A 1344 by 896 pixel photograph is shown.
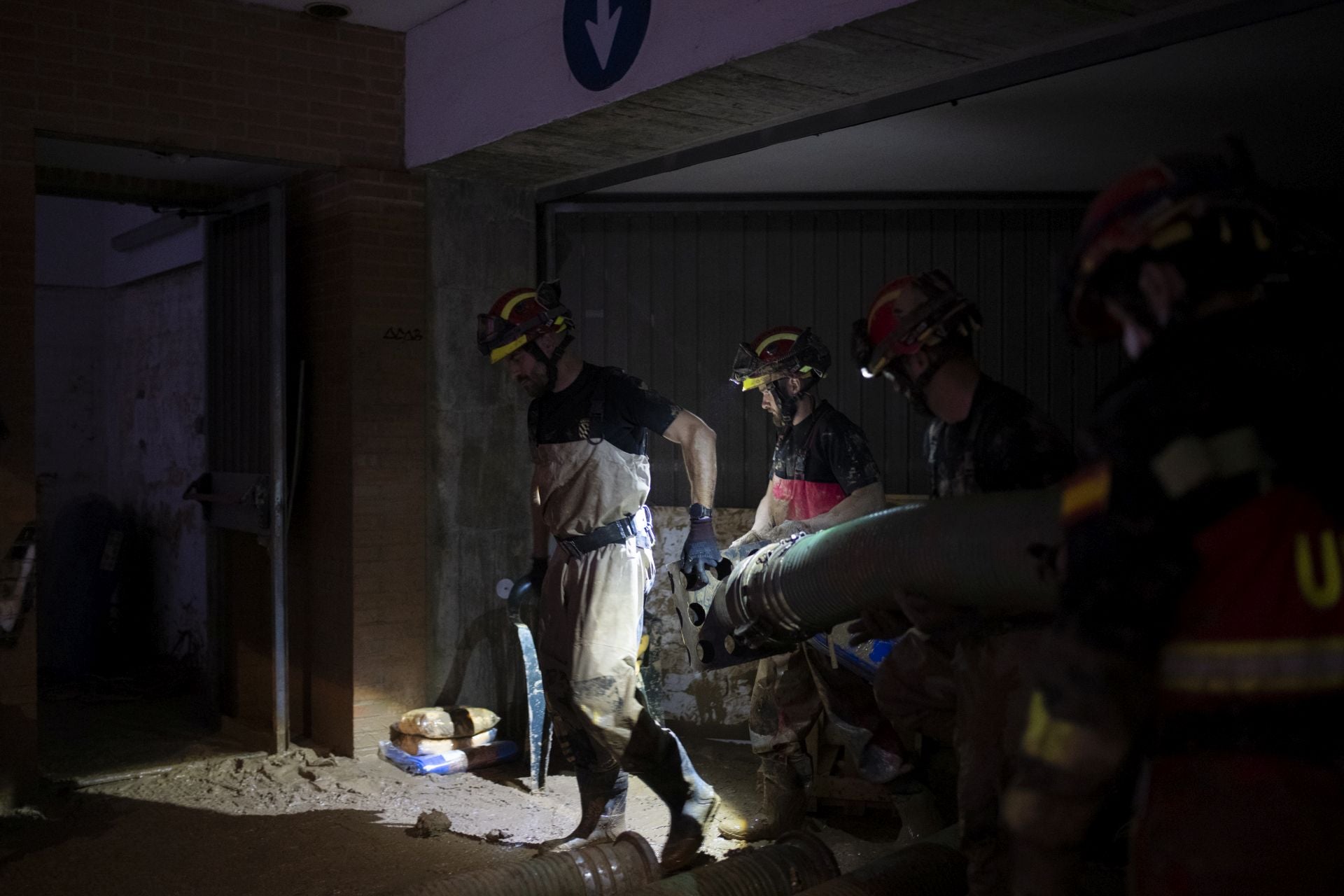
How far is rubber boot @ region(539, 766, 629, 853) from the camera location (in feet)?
15.0

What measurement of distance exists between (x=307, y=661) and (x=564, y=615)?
2677 mm

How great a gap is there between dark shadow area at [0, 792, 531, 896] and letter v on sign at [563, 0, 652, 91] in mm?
3254

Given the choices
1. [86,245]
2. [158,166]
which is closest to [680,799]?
[158,166]

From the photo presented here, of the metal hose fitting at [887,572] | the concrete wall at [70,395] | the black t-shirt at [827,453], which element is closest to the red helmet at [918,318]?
the metal hose fitting at [887,572]

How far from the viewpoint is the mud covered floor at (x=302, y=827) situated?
4449 mm

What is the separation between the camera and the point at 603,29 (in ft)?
16.1

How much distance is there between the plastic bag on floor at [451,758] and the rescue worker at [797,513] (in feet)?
4.99

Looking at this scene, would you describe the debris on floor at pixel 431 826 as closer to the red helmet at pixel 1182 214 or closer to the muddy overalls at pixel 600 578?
the muddy overalls at pixel 600 578

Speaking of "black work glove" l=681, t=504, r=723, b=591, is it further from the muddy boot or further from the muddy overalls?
the muddy boot

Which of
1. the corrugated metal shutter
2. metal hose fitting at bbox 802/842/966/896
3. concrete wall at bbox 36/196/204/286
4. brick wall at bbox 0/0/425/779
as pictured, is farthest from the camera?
concrete wall at bbox 36/196/204/286

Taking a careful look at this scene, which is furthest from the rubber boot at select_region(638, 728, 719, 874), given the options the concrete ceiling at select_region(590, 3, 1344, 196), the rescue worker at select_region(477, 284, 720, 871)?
the concrete ceiling at select_region(590, 3, 1344, 196)

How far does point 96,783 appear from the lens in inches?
225

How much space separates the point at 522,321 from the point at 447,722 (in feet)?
7.68

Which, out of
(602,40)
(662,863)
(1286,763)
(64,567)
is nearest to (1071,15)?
(602,40)
